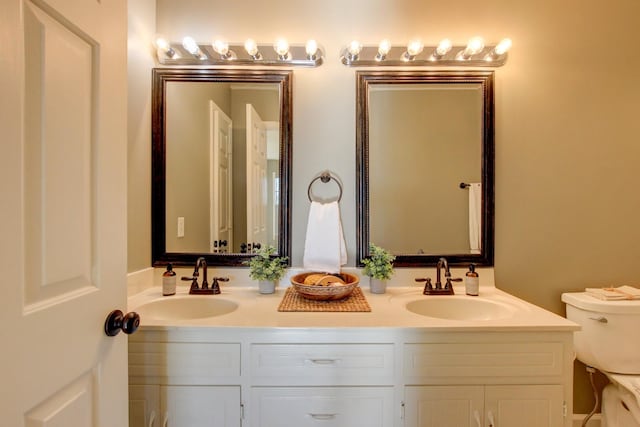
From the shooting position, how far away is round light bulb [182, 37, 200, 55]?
1.51m

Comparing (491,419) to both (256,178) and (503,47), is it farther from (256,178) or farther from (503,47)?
(503,47)

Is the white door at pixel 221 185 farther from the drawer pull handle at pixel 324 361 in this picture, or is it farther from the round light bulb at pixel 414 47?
the round light bulb at pixel 414 47

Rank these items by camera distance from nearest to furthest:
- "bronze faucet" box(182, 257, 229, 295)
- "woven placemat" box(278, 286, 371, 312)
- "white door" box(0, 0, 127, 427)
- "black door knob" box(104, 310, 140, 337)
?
1. "white door" box(0, 0, 127, 427)
2. "black door knob" box(104, 310, 140, 337)
3. "woven placemat" box(278, 286, 371, 312)
4. "bronze faucet" box(182, 257, 229, 295)

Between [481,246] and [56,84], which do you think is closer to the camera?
[56,84]

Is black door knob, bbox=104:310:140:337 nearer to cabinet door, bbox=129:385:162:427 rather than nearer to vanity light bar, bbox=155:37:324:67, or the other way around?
cabinet door, bbox=129:385:162:427

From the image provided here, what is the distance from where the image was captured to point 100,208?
0.77 meters

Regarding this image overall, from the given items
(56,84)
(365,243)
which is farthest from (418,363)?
(56,84)

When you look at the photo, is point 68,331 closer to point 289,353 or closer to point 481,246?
point 289,353

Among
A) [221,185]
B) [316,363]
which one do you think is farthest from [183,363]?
[221,185]

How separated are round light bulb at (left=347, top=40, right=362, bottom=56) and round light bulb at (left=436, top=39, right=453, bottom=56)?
15.3 inches

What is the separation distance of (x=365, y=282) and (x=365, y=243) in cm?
21

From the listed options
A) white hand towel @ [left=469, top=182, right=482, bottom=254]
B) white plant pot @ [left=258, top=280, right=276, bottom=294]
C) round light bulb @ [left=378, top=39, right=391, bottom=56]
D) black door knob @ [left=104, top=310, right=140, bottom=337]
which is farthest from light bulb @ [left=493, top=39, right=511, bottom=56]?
black door knob @ [left=104, top=310, right=140, bottom=337]

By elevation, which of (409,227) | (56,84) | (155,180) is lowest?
(409,227)

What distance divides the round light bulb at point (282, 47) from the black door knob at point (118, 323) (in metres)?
1.32
